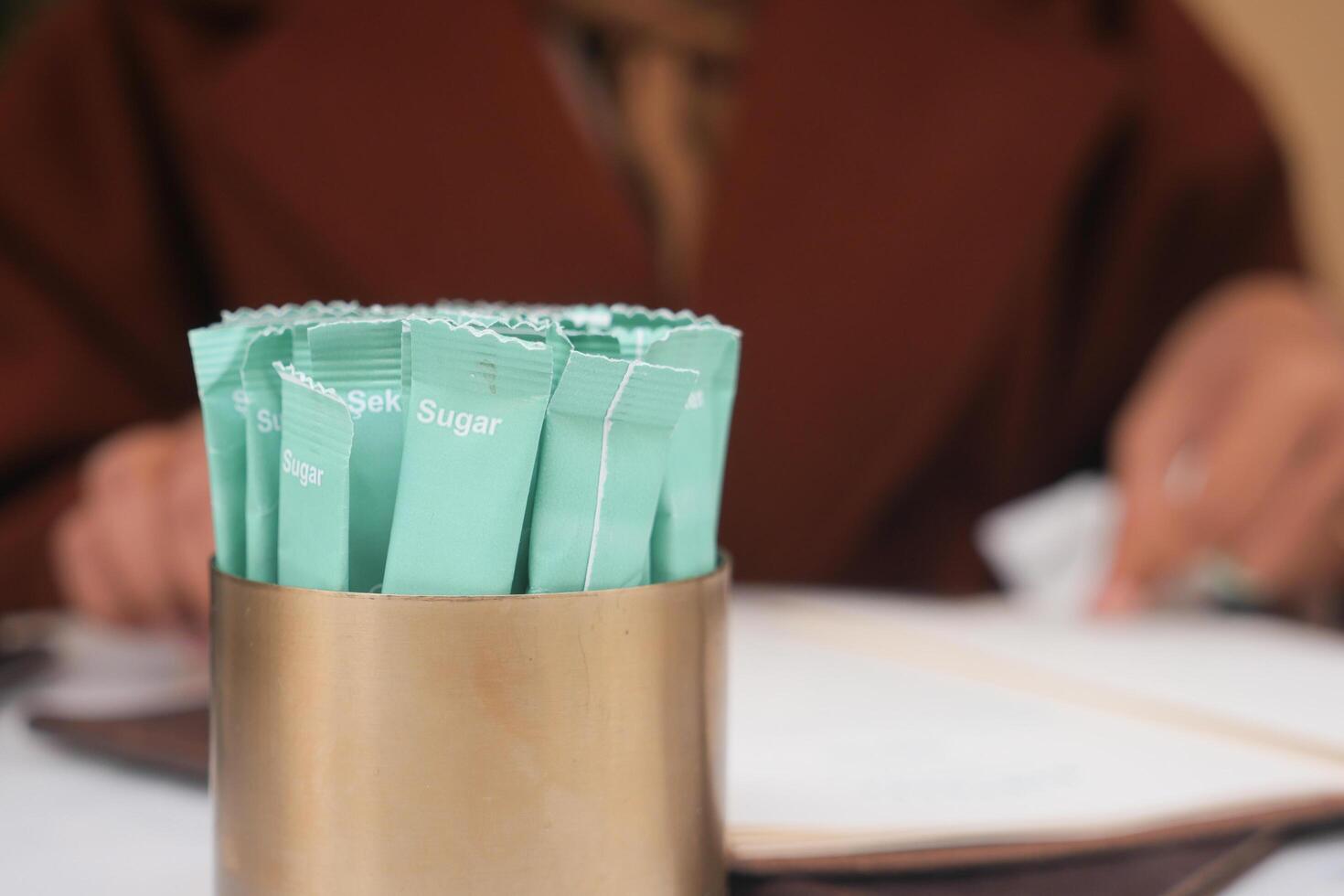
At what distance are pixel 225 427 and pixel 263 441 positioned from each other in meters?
0.01

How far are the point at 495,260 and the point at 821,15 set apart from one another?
27cm

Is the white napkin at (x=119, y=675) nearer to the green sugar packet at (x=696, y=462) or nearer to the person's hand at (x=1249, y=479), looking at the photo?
the green sugar packet at (x=696, y=462)

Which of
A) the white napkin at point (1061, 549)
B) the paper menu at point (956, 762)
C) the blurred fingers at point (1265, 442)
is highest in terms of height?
the blurred fingers at point (1265, 442)

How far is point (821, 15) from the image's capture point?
72 centimetres

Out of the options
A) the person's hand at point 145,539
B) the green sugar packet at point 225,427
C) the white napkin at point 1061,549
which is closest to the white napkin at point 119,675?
the person's hand at point 145,539

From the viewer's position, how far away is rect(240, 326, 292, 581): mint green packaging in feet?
0.60

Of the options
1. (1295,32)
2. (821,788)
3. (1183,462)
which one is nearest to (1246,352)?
(1183,462)

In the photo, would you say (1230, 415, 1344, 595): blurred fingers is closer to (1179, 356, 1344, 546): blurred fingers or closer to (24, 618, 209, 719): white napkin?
(1179, 356, 1344, 546): blurred fingers

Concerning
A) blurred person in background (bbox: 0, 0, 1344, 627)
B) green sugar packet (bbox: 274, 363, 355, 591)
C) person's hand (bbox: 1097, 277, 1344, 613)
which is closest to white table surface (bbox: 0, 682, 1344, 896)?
green sugar packet (bbox: 274, 363, 355, 591)

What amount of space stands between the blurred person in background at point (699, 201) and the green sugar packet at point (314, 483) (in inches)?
19.8

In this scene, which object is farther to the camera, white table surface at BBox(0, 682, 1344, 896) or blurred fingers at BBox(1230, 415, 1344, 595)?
blurred fingers at BBox(1230, 415, 1344, 595)

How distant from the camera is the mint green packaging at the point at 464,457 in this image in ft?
0.54

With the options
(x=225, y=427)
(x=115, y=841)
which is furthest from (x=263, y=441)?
(x=115, y=841)

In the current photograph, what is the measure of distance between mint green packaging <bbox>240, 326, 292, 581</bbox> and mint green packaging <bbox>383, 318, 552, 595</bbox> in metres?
0.03
